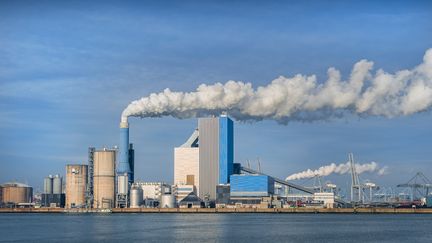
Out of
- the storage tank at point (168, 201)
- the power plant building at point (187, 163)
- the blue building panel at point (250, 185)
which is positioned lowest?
the storage tank at point (168, 201)

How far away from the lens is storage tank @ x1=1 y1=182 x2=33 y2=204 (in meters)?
181

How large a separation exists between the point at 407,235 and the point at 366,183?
13282cm

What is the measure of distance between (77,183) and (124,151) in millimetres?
15787

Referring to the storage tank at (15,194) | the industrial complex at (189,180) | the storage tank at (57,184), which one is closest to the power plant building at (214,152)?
the industrial complex at (189,180)

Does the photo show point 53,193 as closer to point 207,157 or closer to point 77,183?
point 77,183

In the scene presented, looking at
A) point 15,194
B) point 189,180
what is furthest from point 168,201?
point 15,194

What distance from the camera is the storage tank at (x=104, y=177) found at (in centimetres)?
14088

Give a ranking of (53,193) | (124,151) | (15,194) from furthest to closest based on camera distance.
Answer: (15,194), (53,193), (124,151)

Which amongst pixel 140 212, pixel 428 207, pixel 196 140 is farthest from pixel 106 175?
pixel 428 207

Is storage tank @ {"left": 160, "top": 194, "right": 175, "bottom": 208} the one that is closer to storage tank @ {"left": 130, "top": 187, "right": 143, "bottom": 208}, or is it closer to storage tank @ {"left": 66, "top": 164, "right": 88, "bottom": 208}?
storage tank @ {"left": 130, "top": 187, "right": 143, "bottom": 208}

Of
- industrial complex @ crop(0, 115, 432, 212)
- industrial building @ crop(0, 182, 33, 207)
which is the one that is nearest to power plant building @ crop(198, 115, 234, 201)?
industrial complex @ crop(0, 115, 432, 212)

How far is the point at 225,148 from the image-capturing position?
141125 millimetres

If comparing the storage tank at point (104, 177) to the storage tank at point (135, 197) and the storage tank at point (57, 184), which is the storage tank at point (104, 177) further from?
the storage tank at point (57, 184)

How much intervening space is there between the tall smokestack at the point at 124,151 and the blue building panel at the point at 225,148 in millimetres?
18083
